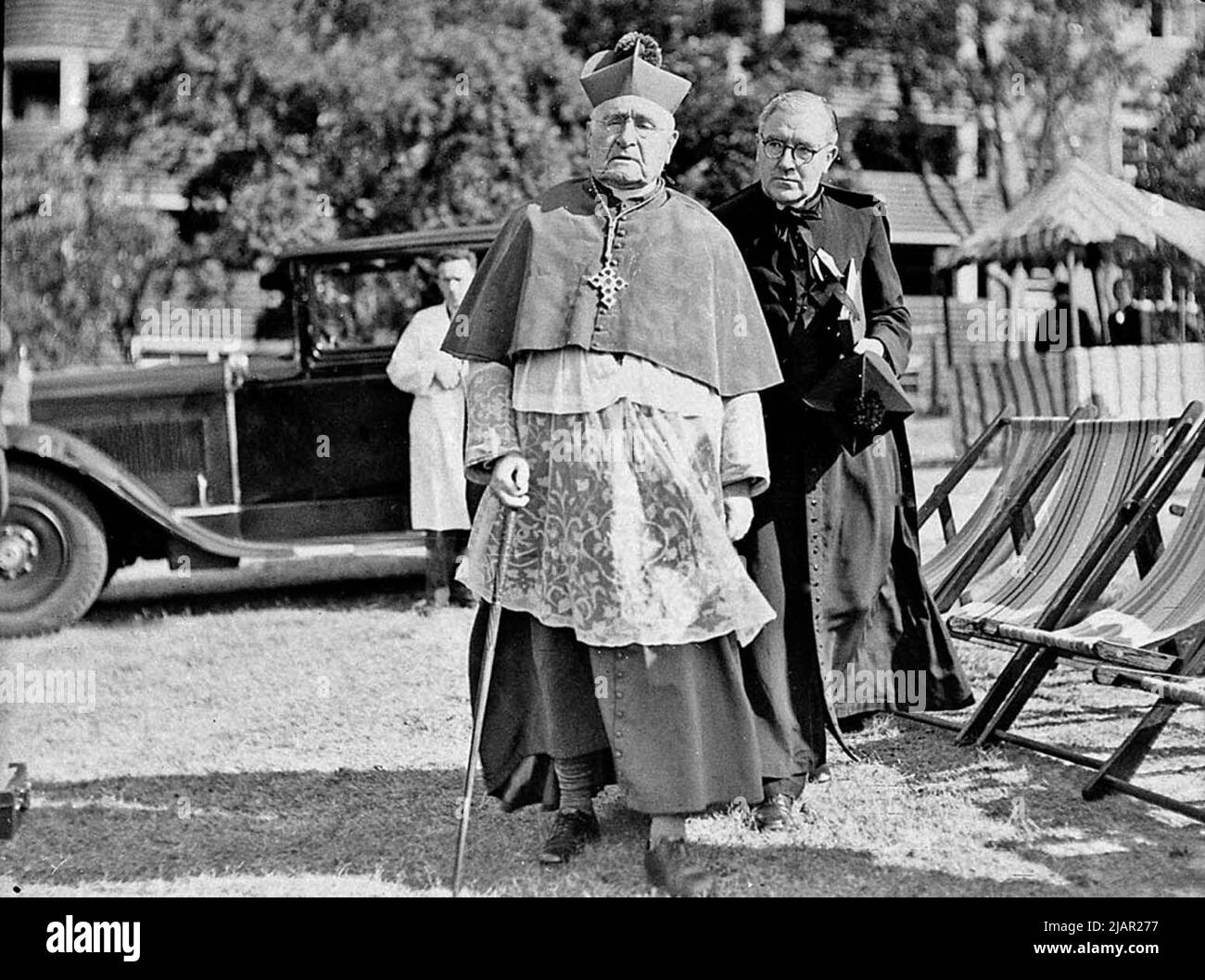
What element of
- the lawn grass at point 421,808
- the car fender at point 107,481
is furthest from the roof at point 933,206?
the lawn grass at point 421,808

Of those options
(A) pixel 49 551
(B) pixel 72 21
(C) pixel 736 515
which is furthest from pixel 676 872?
(B) pixel 72 21

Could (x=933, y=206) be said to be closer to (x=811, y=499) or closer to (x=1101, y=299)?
(x=1101, y=299)

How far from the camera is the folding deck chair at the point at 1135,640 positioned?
388cm

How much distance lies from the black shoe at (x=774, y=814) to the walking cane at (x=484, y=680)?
2.92 feet

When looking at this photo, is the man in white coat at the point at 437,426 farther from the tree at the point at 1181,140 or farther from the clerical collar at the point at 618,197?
the tree at the point at 1181,140

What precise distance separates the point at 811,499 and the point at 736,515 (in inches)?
24.4

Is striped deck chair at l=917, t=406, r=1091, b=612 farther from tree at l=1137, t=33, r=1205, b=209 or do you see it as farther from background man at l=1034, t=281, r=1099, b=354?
tree at l=1137, t=33, r=1205, b=209

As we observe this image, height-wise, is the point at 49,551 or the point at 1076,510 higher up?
the point at 1076,510

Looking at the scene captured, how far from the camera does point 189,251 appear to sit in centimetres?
1497

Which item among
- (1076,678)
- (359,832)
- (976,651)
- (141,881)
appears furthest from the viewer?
(976,651)

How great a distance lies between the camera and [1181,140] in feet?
59.3
